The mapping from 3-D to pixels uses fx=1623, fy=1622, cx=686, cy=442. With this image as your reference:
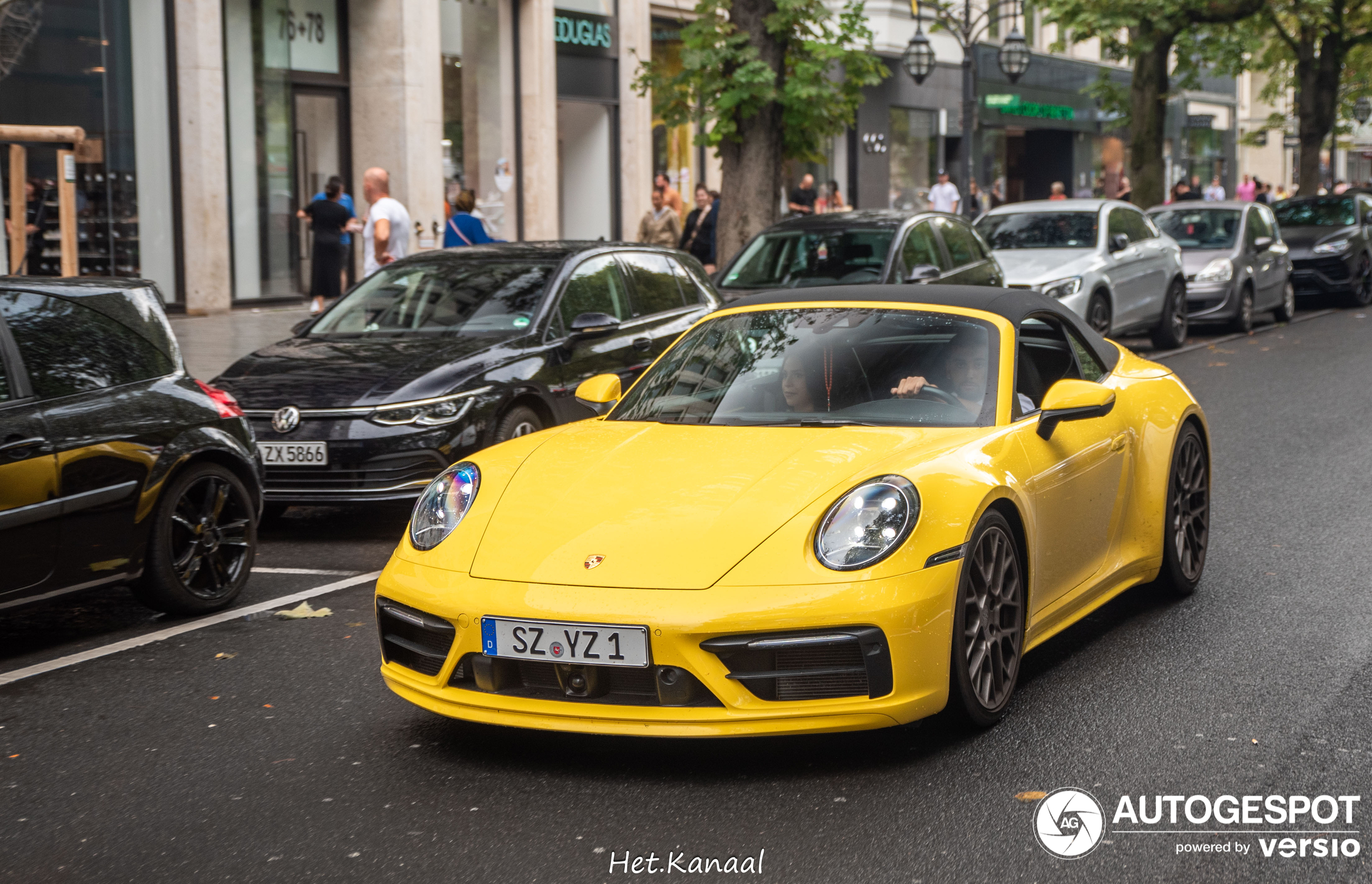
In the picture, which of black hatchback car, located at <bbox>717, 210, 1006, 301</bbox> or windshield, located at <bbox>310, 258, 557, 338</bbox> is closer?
windshield, located at <bbox>310, 258, 557, 338</bbox>

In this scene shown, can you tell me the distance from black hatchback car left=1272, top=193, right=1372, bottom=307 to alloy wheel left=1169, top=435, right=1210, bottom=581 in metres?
18.0

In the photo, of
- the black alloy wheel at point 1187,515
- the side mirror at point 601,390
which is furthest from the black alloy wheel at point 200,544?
the black alloy wheel at point 1187,515

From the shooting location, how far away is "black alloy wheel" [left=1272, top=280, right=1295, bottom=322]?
70.8ft

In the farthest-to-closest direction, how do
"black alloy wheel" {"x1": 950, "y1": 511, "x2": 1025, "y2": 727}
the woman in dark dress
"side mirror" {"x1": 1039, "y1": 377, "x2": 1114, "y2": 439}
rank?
the woman in dark dress → "side mirror" {"x1": 1039, "y1": 377, "x2": 1114, "y2": 439} → "black alloy wheel" {"x1": 950, "y1": 511, "x2": 1025, "y2": 727}

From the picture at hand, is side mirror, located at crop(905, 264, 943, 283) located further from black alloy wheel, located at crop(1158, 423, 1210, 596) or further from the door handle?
the door handle

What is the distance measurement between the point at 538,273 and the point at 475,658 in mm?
5656

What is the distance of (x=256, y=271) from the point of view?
66.8ft

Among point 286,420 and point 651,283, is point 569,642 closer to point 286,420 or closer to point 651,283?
point 286,420

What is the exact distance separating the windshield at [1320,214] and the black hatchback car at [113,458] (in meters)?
21.1

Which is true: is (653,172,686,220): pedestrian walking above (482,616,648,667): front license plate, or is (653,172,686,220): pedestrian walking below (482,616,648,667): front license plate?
above

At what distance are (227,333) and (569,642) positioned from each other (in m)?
13.8

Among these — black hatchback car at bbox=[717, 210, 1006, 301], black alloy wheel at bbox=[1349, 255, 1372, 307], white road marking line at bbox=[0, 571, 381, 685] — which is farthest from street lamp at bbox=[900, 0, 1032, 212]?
white road marking line at bbox=[0, 571, 381, 685]

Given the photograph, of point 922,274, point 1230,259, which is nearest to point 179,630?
point 922,274

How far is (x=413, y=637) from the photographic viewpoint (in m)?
4.62
